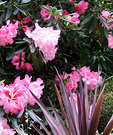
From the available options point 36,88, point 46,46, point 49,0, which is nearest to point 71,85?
point 36,88

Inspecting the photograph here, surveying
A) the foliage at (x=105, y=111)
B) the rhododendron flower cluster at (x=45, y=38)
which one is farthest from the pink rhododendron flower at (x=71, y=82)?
the rhododendron flower cluster at (x=45, y=38)

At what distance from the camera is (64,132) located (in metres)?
0.75

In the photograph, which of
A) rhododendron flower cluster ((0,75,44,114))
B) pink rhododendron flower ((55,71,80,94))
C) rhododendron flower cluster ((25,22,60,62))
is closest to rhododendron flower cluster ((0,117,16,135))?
rhododendron flower cluster ((0,75,44,114))

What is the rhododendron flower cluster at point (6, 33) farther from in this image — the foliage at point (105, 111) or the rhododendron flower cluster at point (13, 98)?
the foliage at point (105, 111)

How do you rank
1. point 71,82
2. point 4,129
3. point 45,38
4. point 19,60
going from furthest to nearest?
1. point 71,82
2. point 19,60
3. point 45,38
4. point 4,129

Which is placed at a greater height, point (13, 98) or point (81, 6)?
point (81, 6)

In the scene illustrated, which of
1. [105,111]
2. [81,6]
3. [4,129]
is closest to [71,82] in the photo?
[105,111]

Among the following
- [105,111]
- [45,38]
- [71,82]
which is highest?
[45,38]

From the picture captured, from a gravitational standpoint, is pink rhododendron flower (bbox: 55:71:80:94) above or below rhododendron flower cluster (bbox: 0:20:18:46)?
below

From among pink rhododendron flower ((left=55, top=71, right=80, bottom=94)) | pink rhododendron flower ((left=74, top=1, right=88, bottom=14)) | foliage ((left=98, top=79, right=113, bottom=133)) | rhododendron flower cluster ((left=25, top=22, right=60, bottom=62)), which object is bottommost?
foliage ((left=98, top=79, right=113, bottom=133))

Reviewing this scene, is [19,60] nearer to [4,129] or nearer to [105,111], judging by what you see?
[4,129]

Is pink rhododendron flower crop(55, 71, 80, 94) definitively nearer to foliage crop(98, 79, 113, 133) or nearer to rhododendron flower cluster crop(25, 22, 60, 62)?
foliage crop(98, 79, 113, 133)

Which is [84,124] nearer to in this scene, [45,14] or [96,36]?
[45,14]

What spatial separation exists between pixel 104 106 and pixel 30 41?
1.08 meters
